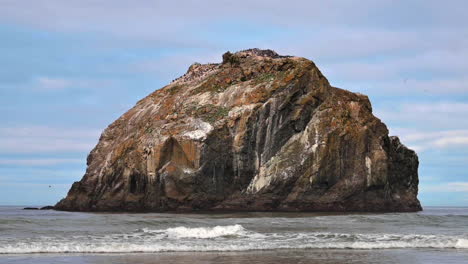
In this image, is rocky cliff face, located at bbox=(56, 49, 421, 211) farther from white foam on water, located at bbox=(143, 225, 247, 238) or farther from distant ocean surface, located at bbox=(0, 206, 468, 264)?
white foam on water, located at bbox=(143, 225, 247, 238)

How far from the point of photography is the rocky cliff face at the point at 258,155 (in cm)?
5991

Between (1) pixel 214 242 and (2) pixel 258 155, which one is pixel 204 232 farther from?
(2) pixel 258 155

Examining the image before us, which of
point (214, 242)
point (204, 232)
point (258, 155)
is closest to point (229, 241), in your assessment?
point (214, 242)

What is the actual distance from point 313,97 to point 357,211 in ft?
35.7

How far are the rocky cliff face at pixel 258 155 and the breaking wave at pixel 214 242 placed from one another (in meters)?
22.5

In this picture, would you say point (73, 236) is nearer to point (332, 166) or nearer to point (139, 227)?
point (139, 227)

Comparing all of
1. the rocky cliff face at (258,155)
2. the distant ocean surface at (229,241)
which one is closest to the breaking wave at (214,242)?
the distant ocean surface at (229,241)

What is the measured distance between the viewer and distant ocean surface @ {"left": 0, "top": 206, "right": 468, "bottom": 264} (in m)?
26.2

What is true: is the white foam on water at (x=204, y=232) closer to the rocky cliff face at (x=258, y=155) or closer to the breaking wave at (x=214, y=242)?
the breaking wave at (x=214, y=242)

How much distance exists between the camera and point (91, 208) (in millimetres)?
63781

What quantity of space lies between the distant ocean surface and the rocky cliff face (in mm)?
14893

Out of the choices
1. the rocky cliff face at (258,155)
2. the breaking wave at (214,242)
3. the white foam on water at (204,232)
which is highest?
the rocky cliff face at (258,155)

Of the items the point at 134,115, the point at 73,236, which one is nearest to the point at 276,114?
the point at 134,115

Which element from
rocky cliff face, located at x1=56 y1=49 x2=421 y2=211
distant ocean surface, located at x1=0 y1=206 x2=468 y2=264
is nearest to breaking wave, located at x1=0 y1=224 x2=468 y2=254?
distant ocean surface, located at x1=0 y1=206 x2=468 y2=264
